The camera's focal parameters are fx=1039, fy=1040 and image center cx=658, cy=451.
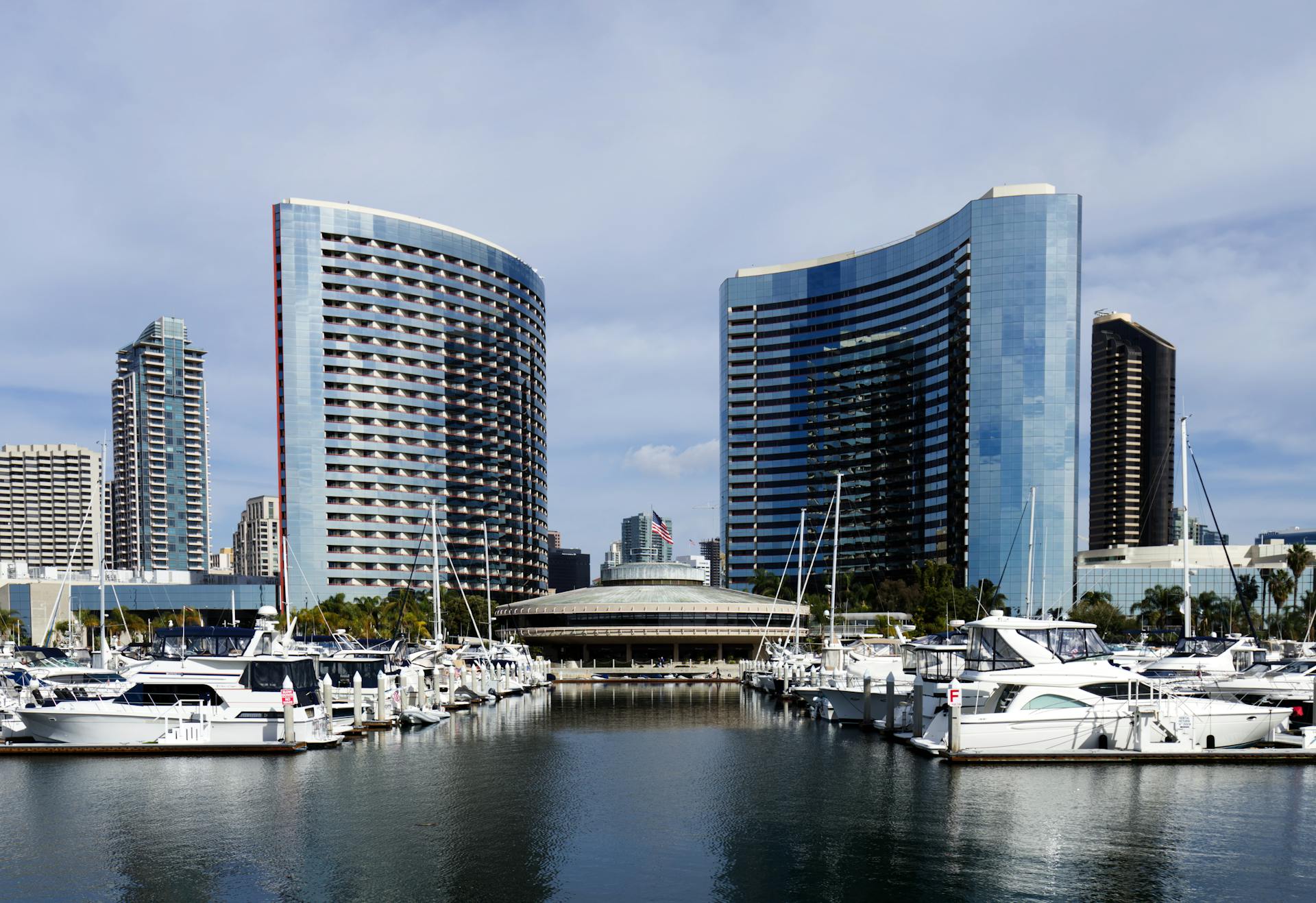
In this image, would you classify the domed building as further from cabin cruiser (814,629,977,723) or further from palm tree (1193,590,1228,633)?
cabin cruiser (814,629,977,723)

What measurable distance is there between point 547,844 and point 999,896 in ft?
52.9

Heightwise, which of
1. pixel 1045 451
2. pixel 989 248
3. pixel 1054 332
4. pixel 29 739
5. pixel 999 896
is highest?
pixel 989 248

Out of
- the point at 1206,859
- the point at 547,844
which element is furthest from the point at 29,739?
the point at 1206,859

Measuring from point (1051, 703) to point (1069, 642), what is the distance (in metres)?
5.55

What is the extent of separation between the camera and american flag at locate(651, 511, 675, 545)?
452ft

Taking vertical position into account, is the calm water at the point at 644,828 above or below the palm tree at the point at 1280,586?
above

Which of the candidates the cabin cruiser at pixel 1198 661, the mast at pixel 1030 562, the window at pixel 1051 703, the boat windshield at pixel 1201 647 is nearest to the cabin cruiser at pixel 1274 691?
the cabin cruiser at pixel 1198 661

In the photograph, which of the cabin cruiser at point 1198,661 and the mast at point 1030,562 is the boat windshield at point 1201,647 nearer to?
the cabin cruiser at point 1198,661

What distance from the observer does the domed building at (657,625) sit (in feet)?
545

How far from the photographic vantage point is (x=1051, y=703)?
5503 cm

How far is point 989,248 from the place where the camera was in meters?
196

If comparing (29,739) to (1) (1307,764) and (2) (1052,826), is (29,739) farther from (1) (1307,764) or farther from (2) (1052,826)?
(1) (1307,764)

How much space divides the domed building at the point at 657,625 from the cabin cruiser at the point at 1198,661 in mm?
86553

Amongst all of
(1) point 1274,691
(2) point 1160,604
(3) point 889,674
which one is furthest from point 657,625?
(1) point 1274,691
